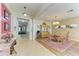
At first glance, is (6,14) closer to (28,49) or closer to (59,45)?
(28,49)

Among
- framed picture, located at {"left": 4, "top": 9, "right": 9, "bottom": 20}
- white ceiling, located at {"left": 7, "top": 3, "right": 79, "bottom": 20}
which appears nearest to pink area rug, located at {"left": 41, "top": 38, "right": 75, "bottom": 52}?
white ceiling, located at {"left": 7, "top": 3, "right": 79, "bottom": 20}

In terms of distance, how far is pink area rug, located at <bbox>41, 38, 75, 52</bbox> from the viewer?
1.97 metres

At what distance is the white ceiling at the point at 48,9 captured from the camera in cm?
190

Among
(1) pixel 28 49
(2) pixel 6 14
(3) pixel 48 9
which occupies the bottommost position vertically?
(1) pixel 28 49

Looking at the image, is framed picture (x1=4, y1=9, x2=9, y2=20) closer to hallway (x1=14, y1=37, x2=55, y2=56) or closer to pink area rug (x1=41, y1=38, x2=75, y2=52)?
hallway (x1=14, y1=37, x2=55, y2=56)

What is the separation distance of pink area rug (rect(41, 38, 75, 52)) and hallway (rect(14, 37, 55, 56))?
6.2 inches

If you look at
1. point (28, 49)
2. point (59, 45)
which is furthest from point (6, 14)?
point (59, 45)

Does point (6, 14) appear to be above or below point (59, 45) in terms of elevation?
above

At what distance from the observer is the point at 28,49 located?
2041 millimetres

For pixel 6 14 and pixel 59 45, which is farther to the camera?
pixel 59 45

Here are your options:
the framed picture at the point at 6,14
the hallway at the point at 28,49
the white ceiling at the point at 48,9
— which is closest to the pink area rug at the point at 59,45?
the hallway at the point at 28,49

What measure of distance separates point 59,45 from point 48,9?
789mm

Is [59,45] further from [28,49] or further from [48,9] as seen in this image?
[48,9]

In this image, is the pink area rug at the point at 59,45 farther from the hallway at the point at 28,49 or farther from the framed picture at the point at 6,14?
the framed picture at the point at 6,14
